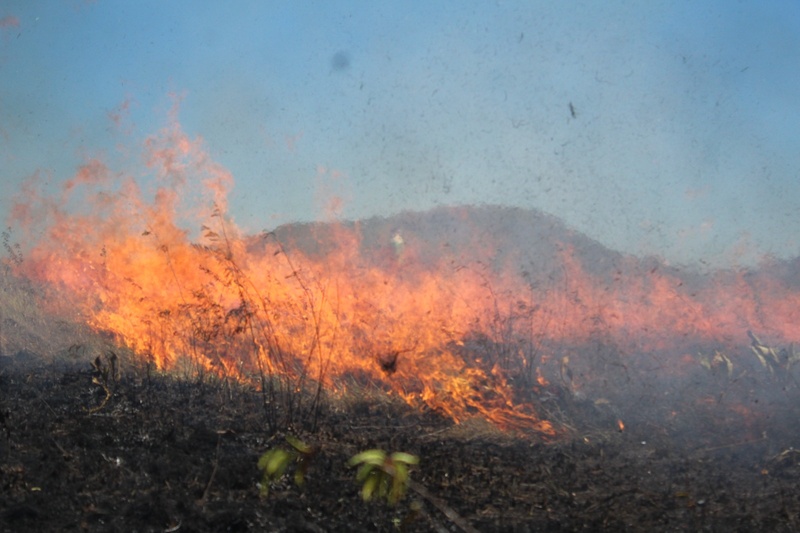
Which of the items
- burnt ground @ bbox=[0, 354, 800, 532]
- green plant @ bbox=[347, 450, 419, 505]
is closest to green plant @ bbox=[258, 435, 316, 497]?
burnt ground @ bbox=[0, 354, 800, 532]

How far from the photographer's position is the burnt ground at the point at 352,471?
419 centimetres

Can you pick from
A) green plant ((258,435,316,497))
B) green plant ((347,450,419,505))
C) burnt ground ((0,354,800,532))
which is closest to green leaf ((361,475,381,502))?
green plant ((347,450,419,505))

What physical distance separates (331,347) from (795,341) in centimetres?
527

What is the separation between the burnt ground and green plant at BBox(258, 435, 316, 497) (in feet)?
0.19

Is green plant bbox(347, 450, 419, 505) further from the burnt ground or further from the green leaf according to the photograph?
the burnt ground

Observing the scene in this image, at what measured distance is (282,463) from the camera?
436 centimetres

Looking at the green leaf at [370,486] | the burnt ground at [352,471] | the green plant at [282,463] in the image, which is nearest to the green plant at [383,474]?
the green leaf at [370,486]

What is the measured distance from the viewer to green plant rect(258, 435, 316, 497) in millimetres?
4277

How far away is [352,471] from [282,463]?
1.76ft

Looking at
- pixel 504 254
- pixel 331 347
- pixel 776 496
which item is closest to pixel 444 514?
pixel 776 496

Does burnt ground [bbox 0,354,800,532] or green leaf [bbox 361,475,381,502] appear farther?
burnt ground [bbox 0,354,800,532]

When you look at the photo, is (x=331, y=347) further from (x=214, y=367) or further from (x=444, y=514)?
(x=444, y=514)

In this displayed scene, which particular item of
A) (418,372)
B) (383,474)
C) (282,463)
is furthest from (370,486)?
(418,372)

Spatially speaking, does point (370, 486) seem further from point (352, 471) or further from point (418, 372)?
point (418, 372)
